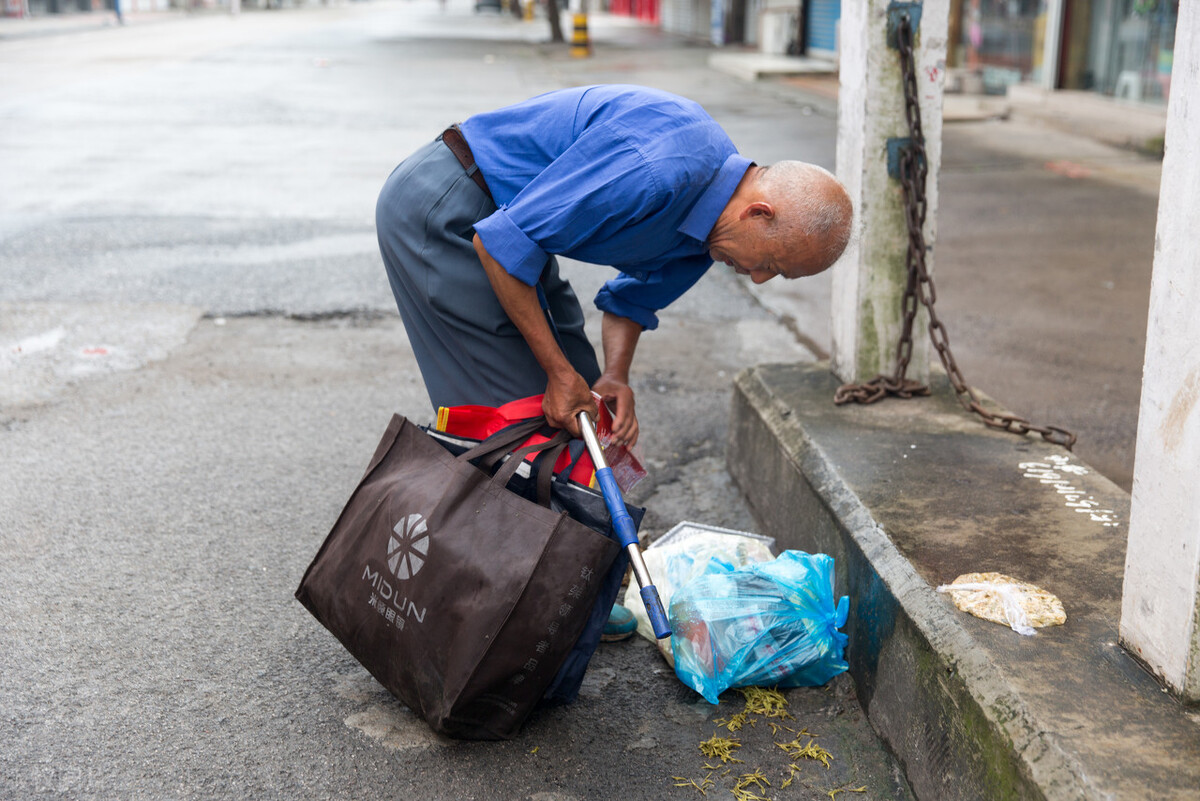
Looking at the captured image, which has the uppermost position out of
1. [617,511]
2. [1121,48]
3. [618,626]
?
[1121,48]

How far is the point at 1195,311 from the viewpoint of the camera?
76.1 inches

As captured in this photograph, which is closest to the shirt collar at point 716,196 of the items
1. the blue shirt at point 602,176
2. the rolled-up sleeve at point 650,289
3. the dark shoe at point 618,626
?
the blue shirt at point 602,176

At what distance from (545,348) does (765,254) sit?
536 millimetres

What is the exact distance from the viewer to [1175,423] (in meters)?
1.99

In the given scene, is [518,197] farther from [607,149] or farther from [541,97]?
[541,97]

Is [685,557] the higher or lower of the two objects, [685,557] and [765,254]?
the lower

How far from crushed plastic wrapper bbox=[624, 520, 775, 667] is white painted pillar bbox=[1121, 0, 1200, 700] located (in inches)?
42.2

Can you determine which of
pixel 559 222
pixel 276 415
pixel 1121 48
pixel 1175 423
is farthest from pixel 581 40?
pixel 1175 423

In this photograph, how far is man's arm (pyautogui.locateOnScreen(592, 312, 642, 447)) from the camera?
9.24 ft

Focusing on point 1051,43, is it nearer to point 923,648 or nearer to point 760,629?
point 760,629

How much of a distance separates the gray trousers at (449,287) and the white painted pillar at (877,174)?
1.32 meters

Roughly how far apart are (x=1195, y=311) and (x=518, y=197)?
52.5 inches

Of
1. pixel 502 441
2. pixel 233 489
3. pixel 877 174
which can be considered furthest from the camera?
pixel 233 489

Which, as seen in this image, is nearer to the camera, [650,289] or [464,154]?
[464,154]
